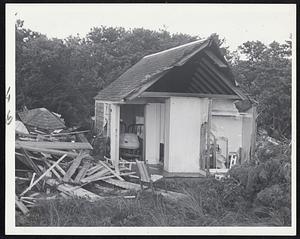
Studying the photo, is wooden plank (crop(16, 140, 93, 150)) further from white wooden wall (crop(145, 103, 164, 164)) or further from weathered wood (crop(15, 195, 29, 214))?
white wooden wall (crop(145, 103, 164, 164))

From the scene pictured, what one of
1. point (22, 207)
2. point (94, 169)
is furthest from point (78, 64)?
point (22, 207)

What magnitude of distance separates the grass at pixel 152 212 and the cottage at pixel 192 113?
9.28 feet

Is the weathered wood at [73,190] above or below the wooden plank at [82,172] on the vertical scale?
below

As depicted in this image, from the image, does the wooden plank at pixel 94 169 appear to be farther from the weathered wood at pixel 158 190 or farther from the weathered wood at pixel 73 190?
the weathered wood at pixel 73 190

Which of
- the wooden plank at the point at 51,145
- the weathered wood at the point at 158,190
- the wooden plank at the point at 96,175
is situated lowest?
the weathered wood at the point at 158,190

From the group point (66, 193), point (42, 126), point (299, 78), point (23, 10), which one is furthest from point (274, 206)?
point (42, 126)

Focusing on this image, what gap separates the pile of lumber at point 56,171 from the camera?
32.3ft

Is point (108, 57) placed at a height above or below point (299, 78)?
above

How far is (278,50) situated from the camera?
10.7 m

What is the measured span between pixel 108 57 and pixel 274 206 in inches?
486

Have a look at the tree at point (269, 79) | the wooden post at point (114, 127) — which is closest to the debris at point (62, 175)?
the wooden post at point (114, 127)

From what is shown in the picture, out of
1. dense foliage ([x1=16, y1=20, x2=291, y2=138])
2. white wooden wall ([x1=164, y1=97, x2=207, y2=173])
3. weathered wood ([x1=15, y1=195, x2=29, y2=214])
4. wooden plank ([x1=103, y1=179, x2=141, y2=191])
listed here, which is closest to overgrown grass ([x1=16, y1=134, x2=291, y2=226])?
weathered wood ([x1=15, y1=195, x2=29, y2=214])

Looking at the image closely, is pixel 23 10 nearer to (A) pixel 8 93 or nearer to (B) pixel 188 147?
(A) pixel 8 93

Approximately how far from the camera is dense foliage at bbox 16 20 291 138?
40.7 feet
